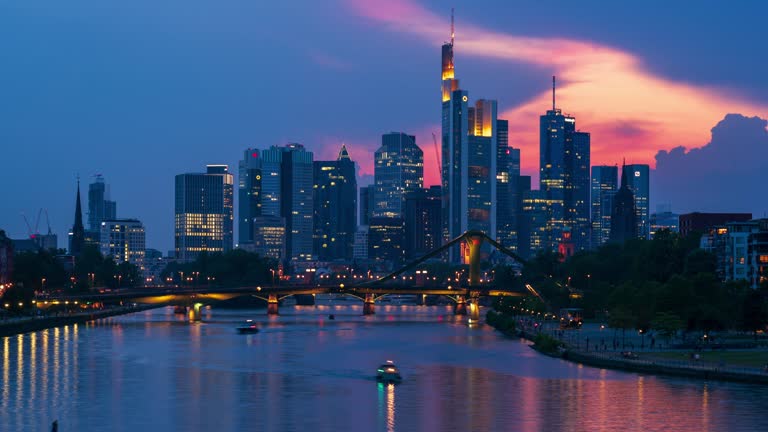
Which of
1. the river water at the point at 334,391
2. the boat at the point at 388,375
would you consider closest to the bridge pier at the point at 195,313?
the river water at the point at 334,391

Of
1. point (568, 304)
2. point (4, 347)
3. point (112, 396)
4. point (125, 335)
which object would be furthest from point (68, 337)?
point (568, 304)

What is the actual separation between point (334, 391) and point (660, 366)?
910 inches

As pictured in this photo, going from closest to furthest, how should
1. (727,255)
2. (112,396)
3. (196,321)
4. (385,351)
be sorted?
(112,396) → (385,351) → (727,255) → (196,321)

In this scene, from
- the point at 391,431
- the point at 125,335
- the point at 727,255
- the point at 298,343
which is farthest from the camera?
the point at 727,255

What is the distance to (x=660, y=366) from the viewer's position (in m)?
89.8

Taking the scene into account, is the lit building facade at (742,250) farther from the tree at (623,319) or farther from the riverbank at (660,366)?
the riverbank at (660,366)

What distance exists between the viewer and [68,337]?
13712 cm

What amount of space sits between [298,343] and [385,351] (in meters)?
15.3

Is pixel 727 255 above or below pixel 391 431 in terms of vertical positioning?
above

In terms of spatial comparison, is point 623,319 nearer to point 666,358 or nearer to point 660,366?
point 666,358

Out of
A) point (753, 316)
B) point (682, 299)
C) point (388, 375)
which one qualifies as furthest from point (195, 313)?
point (388, 375)

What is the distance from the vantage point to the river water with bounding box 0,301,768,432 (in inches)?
2785

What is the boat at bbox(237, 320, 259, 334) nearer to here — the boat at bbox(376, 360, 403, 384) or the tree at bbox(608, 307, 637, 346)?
the tree at bbox(608, 307, 637, 346)

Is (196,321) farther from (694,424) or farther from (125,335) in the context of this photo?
(694,424)
